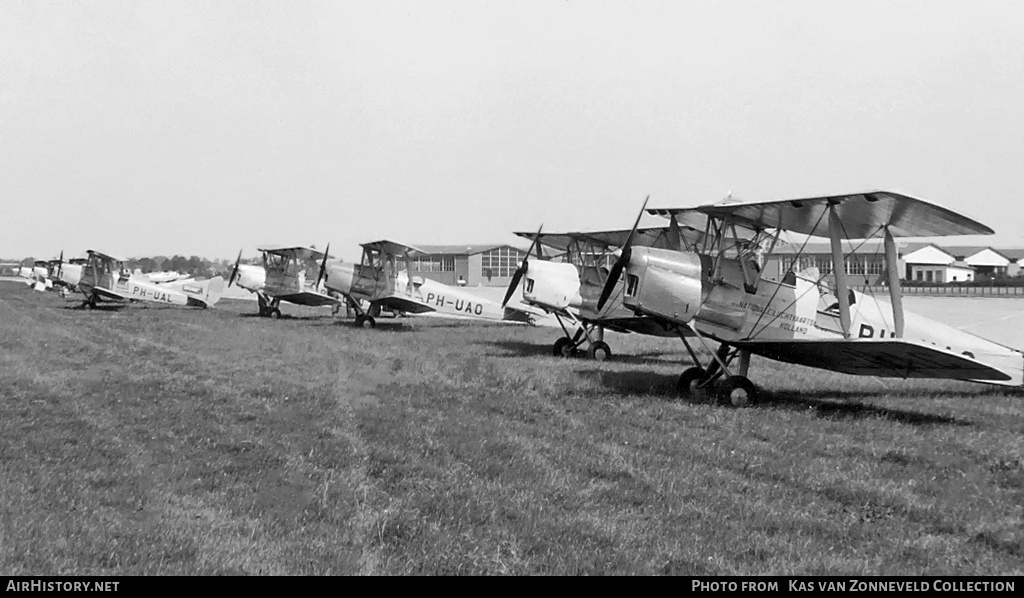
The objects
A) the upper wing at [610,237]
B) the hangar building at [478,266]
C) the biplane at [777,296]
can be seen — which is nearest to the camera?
the biplane at [777,296]

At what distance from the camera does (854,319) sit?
11.4m

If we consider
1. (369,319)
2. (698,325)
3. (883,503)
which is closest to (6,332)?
(369,319)

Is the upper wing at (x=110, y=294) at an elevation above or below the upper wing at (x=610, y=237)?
below

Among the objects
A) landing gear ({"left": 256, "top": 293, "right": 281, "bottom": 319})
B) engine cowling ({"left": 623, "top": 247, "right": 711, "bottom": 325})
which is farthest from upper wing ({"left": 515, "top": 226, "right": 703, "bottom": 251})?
landing gear ({"left": 256, "top": 293, "right": 281, "bottom": 319})

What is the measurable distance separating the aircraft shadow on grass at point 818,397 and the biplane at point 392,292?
11783mm

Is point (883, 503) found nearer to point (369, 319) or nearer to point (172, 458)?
point (172, 458)

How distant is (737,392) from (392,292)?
16254 millimetres

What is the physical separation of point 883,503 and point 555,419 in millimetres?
3635

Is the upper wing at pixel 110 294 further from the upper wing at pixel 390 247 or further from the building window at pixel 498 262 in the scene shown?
the building window at pixel 498 262

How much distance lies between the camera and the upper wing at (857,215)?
824 cm

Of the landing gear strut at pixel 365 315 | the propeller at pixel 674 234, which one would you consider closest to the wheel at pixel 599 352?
the propeller at pixel 674 234

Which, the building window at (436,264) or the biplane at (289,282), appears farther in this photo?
the building window at (436,264)

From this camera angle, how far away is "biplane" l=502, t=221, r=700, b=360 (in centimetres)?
1562

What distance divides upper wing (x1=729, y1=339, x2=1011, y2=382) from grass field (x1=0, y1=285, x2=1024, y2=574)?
0.50 metres
